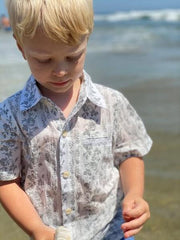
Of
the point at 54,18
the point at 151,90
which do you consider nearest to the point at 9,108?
the point at 54,18

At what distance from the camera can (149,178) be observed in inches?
134

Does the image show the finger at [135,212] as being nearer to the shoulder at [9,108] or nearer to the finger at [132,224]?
the finger at [132,224]

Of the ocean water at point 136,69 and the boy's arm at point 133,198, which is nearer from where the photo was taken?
the boy's arm at point 133,198

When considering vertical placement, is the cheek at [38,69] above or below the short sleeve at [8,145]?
above

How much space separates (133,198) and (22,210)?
407 mm

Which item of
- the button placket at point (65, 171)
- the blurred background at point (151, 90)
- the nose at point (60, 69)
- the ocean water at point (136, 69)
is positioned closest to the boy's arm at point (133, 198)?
the button placket at point (65, 171)

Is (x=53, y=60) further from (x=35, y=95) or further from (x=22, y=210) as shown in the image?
(x=22, y=210)

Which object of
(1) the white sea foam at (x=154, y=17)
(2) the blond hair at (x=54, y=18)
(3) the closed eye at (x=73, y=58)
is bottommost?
(1) the white sea foam at (x=154, y=17)

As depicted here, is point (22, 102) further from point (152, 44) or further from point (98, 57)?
point (152, 44)

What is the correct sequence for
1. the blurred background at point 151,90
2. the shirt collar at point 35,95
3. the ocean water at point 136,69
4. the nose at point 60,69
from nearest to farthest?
the nose at point 60,69 → the shirt collar at point 35,95 → the blurred background at point 151,90 → the ocean water at point 136,69

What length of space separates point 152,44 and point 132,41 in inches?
52.9

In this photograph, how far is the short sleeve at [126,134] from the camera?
6.72 ft

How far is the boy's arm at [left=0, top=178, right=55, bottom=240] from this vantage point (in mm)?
1846

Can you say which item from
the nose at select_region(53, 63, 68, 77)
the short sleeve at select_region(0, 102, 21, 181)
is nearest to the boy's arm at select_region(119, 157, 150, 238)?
the short sleeve at select_region(0, 102, 21, 181)
